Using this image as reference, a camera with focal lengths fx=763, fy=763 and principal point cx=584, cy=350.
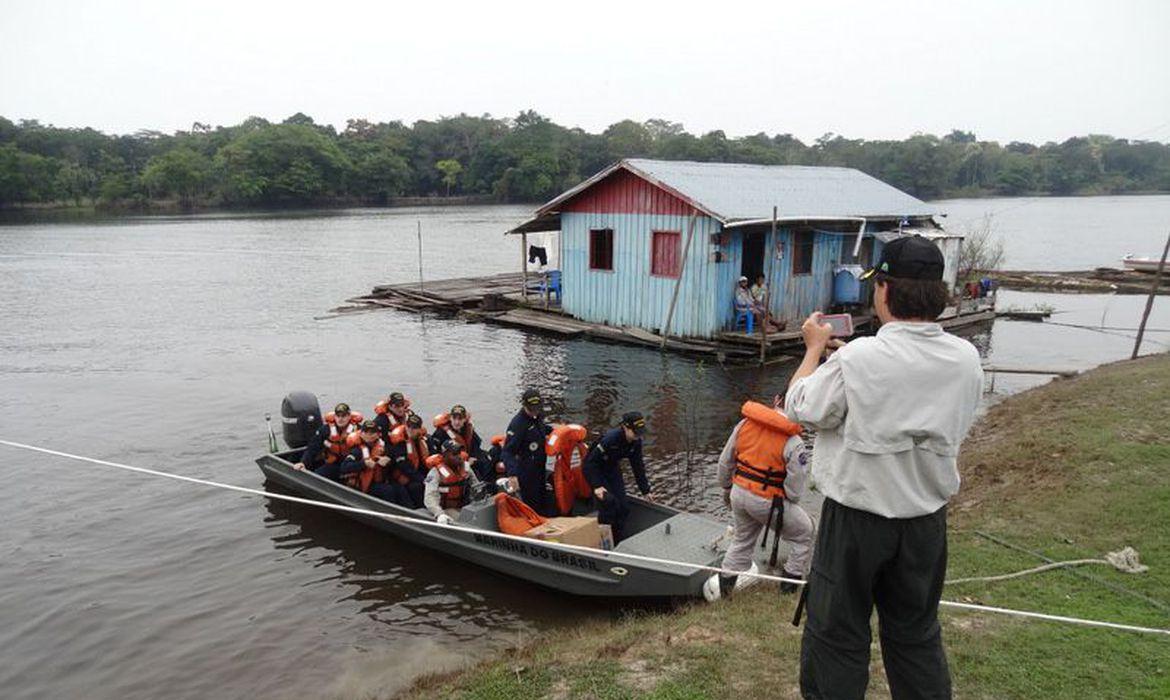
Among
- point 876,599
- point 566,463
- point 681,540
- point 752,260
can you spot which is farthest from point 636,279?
point 876,599

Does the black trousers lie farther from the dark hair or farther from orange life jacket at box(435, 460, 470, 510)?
orange life jacket at box(435, 460, 470, 510)

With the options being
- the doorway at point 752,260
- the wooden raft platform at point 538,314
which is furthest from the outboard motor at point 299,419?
the doorway at point 752,260

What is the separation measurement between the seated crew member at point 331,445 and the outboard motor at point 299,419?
0.83 metres

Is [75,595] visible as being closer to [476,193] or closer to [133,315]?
[133,315]

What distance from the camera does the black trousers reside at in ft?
9.28

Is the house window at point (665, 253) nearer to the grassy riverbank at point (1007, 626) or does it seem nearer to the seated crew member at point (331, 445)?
the seated crew member at point (331, 445)

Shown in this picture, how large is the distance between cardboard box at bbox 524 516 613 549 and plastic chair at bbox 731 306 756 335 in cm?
Answer: 1262

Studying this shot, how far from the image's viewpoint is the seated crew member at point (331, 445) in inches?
424

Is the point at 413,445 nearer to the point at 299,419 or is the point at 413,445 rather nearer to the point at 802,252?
the point at 299,419

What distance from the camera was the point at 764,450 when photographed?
6.64m

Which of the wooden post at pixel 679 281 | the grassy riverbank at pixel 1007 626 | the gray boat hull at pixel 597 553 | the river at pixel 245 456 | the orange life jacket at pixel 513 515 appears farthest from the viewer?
the wooden post at pixel 679 281

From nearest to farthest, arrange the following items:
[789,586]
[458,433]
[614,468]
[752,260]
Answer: [789,586], [614,468], [458,433], [752,260]

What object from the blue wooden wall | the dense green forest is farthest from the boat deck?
the dense green forest

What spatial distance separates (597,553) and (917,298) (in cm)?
457
